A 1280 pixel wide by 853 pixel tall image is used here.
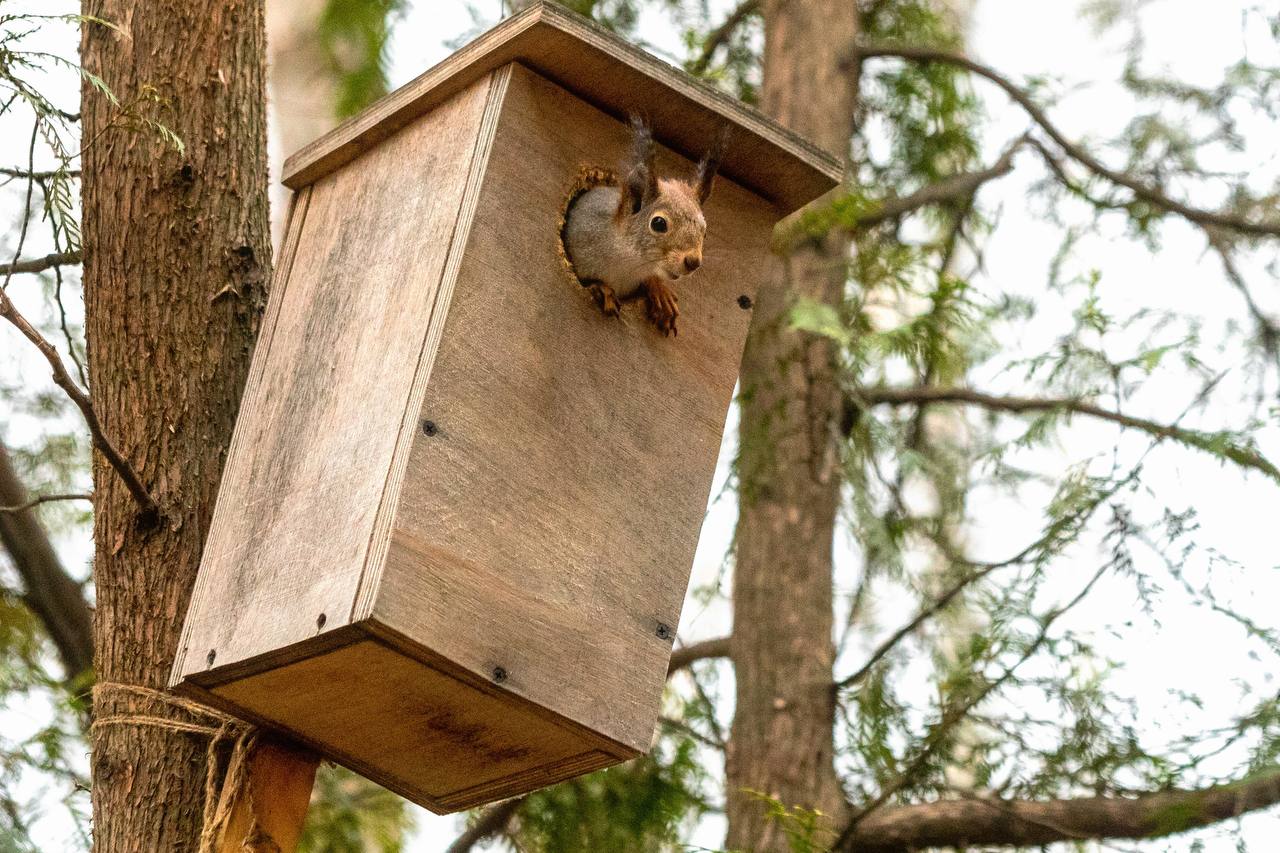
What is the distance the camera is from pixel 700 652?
5.07 m

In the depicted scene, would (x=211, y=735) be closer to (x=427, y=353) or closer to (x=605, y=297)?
(x=427, y=353)

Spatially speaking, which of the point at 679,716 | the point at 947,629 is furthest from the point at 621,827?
the point at 947,629

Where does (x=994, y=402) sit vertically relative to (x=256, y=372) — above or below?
above

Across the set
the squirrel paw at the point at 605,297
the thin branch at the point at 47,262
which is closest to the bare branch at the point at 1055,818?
the squirrel paw at the point at 605,297

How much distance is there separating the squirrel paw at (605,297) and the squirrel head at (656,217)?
0.09 metres

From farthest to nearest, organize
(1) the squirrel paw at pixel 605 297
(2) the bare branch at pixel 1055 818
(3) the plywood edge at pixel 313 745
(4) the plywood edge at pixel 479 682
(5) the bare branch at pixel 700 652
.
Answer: (5) the bare branch at pixel 700 652
(2) the bare branch at pixel 1055 818
(1) the squirrel paw at pixel 605 297
(3) the plywood edge at pixel 313 745
(4) the plywood edge at pixel 479 682

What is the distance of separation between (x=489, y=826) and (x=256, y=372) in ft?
6.60

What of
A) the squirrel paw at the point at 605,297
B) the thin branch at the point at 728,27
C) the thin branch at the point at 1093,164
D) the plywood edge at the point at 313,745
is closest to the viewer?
the plywood edge at the point at 313,745

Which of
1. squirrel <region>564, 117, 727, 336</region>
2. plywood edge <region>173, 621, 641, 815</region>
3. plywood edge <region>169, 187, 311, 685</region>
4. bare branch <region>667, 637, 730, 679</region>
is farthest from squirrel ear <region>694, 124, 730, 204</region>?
bare branch <region>667, 637, 730, 679</region>

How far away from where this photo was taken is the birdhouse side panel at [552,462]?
2482mm

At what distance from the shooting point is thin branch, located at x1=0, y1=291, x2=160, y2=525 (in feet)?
8.19

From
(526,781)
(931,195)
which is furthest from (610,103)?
(931,195)

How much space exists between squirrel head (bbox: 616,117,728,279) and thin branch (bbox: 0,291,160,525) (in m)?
0.87

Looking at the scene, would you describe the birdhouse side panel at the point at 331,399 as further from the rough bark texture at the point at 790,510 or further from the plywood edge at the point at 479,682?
the rough bark texture at the point at 790,510
